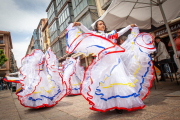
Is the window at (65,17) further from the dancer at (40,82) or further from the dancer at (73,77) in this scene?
the dancer at (40,82)

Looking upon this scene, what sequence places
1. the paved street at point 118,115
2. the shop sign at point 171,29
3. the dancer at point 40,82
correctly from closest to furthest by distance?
the paved street at point 118,115, the dancer at point 40,82, the shop sign at point 171,29

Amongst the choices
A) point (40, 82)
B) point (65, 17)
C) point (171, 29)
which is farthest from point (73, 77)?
point (65, 17)

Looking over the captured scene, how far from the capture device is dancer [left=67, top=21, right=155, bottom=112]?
6.49ft

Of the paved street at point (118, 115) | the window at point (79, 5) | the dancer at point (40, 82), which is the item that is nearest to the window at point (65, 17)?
the window at point (79, 5)

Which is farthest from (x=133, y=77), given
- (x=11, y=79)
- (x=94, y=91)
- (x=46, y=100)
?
(x=11, y=79)

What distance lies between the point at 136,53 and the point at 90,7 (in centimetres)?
1108

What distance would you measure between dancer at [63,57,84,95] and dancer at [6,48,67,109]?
56.6 inches

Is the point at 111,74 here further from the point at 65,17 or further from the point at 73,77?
the point at 65,17

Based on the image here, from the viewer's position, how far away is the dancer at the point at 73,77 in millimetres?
5304

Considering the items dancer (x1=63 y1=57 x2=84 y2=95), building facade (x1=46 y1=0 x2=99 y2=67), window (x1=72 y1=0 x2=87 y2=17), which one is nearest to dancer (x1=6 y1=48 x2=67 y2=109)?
dancer (x1=63 y1=57 x2=84 y2=95)

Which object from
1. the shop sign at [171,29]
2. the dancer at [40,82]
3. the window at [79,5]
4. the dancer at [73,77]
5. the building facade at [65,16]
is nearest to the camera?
the dancer at [40,82]

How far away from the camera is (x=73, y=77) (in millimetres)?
5602

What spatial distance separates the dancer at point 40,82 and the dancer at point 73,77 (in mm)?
1438

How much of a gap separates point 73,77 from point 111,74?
3.72m
